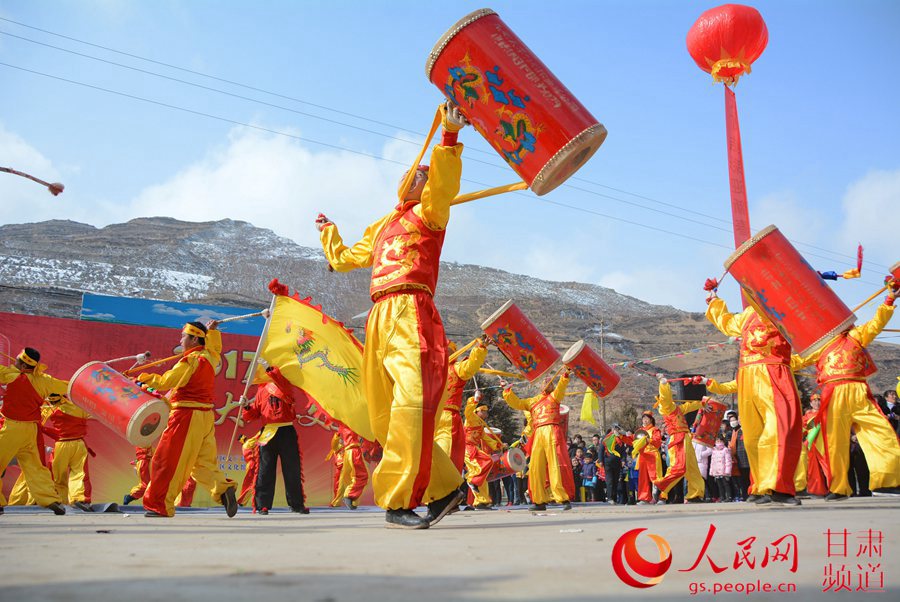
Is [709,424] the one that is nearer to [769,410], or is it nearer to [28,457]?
[769,410]

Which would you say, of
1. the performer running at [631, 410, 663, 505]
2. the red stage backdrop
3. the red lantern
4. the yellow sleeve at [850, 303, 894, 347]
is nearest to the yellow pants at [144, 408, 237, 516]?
the red stage backdrop

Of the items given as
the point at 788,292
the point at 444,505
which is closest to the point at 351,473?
the point at 788,292

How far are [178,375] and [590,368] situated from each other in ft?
19.7

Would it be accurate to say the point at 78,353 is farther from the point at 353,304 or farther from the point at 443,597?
the point at 353,304

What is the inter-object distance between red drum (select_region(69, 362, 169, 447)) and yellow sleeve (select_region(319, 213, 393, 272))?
291cm

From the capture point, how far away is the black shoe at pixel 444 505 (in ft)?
15.7

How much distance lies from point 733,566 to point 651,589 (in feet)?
1.94

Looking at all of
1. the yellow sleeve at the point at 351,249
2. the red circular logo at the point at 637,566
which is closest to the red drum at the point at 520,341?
the yellow sleeve at the point at 351,249

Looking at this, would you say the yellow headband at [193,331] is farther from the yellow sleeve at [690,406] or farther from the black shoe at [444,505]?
the yellow sleeve at [690,406]

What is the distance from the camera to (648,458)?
53.5 ft

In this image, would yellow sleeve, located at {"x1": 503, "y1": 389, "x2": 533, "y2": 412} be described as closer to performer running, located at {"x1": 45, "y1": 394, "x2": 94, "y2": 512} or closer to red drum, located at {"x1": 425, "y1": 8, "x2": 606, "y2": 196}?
performer running, located at {"x1": 45, "y1": 394, "x2": 94, "y2": 512}

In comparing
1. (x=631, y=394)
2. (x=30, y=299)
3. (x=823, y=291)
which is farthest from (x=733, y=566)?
(x=30, y=299)

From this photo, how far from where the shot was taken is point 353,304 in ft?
292

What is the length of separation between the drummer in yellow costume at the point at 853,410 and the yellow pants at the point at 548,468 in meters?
3.35
